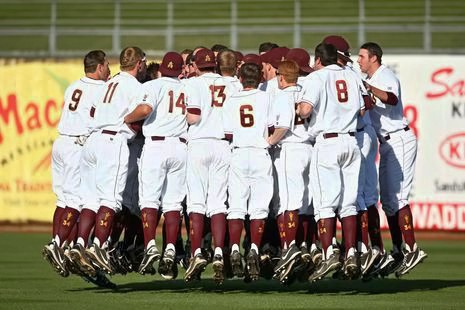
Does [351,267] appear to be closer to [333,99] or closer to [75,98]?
[333,99]

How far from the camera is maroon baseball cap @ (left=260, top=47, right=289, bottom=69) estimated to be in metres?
13.6

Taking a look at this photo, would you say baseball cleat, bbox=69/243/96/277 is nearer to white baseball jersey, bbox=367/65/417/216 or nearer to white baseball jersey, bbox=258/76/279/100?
white baseball jersey, bbox=258/76/279/100

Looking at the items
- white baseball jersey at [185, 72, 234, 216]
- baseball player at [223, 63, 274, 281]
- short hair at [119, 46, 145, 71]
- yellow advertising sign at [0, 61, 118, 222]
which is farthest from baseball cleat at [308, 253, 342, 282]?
yellow advertising sign at [0, 61, 118, 222]

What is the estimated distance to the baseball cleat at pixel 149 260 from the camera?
12500 millimetres

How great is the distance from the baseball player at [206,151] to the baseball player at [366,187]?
4.51 ft

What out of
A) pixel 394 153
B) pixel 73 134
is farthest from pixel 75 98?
pixel 394 153

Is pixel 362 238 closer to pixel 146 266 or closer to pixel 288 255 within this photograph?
pixel 288 255

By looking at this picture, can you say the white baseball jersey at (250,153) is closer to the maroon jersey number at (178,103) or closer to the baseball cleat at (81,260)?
the maroon jersey number at (178,103)

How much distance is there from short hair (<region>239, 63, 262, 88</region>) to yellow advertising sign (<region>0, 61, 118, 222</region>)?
11.5 meters

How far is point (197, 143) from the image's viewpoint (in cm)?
1303

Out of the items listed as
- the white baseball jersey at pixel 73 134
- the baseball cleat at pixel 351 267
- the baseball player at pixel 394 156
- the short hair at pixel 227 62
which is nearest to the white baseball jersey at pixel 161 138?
the short hair at pixel 227 62

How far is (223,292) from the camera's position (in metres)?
12.9

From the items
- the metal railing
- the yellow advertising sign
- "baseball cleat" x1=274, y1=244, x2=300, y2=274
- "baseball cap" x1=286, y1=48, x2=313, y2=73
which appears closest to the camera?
"baseball cleat" x1=274, y1=244, x2=300, y2=274

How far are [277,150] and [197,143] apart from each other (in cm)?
89
